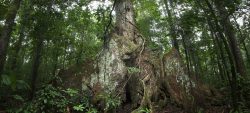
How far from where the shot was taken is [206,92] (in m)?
9.33

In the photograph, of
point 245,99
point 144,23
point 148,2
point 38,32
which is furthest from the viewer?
point 144,23

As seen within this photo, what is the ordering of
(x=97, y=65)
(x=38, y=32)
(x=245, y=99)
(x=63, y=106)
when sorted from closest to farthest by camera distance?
(x=63, y=106) < (x=245, y=99) < (x=97, y=65) < (x=38, y=32)

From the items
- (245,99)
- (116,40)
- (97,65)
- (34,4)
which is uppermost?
(34,4)

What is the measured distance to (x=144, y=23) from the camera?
25.4 metres

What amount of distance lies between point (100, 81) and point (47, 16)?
16.5 feet

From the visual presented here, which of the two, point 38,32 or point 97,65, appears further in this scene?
point 38,32

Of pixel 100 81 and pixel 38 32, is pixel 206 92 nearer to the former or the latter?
pixel 100 81

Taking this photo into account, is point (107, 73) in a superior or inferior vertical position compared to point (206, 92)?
superior

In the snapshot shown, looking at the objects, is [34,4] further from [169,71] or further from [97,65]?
[169,71]

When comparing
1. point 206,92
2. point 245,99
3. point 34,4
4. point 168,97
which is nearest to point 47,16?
point 34,4

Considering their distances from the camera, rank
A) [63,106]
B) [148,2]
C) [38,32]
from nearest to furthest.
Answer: [63,106] → [38,32] → [148,2]

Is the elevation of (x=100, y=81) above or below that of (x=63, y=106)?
above

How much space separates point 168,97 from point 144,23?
17.5 m

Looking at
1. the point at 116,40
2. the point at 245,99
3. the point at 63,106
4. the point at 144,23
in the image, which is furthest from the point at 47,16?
the point at 144,23
